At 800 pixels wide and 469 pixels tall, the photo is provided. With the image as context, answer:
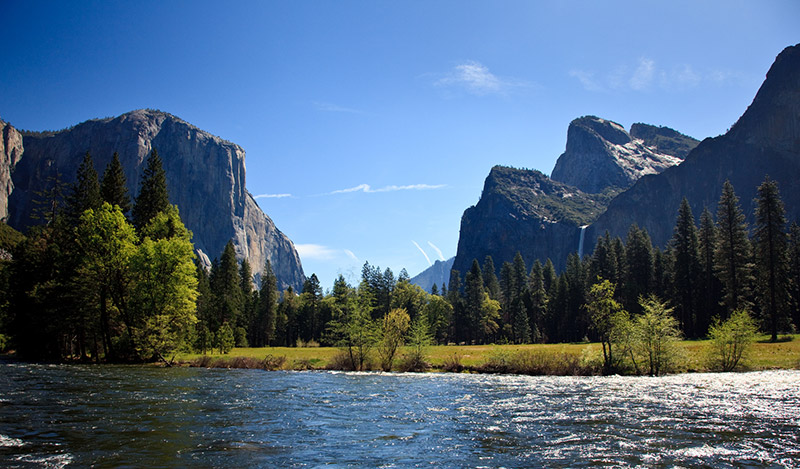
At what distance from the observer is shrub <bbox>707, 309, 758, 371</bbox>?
113 ft

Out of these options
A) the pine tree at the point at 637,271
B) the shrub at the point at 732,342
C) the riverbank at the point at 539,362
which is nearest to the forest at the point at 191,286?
the pine tree at the point at 637,271

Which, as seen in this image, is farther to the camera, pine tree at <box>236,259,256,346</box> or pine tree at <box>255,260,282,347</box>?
pine tree at <box>255,260,282,347</box>

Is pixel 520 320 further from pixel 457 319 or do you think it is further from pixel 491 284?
pixel 491 284

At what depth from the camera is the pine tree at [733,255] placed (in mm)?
57656

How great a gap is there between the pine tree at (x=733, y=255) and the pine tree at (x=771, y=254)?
2.79m

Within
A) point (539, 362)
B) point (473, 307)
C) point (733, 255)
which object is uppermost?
point (733, 255)

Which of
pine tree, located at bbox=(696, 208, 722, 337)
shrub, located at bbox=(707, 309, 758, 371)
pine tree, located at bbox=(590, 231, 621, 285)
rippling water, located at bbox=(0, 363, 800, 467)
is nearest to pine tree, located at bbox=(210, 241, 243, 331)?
rippling water, located at bbox=(0, 363, 800, 467)

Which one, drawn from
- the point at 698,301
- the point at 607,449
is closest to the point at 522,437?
the point at 607,449

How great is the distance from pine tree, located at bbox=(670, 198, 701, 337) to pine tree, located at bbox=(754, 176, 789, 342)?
740 inches

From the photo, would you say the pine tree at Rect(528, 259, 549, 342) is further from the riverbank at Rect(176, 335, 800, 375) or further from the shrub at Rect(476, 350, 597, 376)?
the shrub at Rect(476, 350, 597, 376)

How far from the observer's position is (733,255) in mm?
59000

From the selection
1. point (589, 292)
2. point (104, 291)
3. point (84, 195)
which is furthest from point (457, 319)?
point (104, 291)

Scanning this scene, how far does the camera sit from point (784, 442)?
13.6m

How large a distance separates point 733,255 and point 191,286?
64030mm
